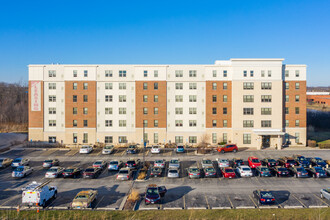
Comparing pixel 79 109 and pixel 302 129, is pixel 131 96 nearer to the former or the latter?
pixel 79 109

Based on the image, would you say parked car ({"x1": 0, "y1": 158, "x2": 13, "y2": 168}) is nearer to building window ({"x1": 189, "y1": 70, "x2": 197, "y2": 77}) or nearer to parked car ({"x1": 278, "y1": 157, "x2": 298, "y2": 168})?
building window ({"x1": 189, "y1": 70, "x2": 197, "y2": 77})

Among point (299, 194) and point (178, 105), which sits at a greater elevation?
point (178, 105)

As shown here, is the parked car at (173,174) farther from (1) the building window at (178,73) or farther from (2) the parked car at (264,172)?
(1) the building window at (178,73)

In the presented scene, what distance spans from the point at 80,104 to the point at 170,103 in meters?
20.0

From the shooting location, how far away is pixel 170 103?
56.9 meters

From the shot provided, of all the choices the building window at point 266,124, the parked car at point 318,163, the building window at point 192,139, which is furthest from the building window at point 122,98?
the parked car at point 318,163

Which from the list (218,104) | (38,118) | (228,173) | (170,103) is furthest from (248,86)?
(38,118)

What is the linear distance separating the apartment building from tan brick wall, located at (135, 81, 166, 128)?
22 centimetres

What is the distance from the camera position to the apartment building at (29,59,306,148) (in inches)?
2148

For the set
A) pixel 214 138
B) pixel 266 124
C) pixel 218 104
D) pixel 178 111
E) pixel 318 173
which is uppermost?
pixel 218 104

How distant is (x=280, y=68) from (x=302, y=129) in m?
14.1

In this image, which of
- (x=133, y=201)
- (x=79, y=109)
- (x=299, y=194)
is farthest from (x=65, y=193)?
(x=79, y=109)

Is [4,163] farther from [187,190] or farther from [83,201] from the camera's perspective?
[187,190]

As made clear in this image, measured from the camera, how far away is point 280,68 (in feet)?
178
